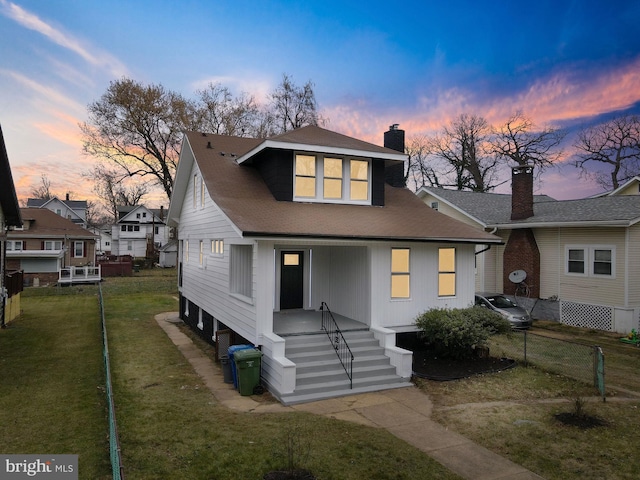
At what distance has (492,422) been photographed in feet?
27.7

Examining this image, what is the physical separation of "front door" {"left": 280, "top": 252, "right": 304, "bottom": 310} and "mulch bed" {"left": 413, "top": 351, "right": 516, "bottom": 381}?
14.4 feet

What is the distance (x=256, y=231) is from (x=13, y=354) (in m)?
10.1

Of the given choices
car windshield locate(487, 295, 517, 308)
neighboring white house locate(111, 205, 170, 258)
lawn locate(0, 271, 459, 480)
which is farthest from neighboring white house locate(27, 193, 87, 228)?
car windshield locate(487, 295, 517, 308)

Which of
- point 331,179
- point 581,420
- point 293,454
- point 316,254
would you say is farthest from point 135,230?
point 581,420

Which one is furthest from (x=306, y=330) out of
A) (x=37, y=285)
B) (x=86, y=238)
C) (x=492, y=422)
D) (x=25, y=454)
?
(x=86, y=238)

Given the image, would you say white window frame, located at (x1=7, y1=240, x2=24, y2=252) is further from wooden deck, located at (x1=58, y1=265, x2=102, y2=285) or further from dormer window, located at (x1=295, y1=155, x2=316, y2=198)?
dormer window, located at (x1=295, y1=155, x2=316, y2=198)

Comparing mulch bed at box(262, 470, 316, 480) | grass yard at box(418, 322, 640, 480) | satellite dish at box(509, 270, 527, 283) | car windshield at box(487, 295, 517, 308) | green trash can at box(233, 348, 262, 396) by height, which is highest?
satellite dish at box(509, 270, 527, 283)

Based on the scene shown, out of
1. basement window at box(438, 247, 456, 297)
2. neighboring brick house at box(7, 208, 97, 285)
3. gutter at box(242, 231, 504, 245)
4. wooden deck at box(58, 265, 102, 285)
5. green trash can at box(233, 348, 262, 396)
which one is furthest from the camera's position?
neighboring brick house at box(7, 208, 97, 285)

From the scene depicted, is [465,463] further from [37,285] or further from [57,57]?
[37,285]

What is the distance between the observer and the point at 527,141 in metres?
44.6

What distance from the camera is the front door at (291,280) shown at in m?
14.2

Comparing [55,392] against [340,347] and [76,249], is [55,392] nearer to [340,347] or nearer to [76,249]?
[340,347]

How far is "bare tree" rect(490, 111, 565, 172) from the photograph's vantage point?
4278 centimetres

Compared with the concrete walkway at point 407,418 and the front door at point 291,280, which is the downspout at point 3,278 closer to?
the concrete walkway at point 407,418
